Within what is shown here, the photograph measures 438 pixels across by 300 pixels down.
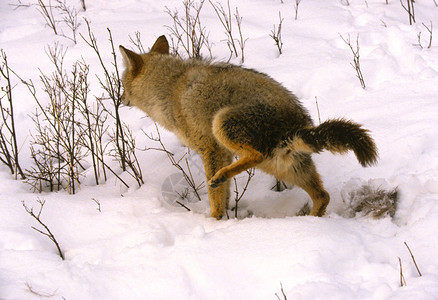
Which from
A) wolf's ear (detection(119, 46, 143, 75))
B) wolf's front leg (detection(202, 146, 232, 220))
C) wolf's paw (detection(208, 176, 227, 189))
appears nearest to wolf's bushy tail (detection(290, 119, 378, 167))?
wolf's paw (detection(208, 176, 227, 189))

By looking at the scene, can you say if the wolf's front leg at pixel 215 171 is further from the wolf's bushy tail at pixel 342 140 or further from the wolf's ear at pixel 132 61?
the wolf's ear at pixel 132 61

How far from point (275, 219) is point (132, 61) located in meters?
2.32

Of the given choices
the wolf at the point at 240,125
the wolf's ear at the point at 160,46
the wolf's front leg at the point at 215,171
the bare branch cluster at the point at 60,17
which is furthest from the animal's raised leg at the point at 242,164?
the bare branch cluster at the point at 60,17

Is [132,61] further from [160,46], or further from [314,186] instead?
[314,186]

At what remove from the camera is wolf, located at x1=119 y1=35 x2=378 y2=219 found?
3043mm

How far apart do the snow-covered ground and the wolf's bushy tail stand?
1.98 ft

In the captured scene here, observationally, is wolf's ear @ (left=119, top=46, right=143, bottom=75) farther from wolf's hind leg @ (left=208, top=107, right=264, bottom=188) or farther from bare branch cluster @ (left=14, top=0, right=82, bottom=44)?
bare branch cluster @ (left=14, top=0, right=82, bottom=44)

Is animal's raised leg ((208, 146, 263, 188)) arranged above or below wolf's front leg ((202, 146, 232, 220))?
above

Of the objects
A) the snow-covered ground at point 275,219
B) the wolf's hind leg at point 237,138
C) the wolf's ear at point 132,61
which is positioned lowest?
the snow-covered ground at point 275,219

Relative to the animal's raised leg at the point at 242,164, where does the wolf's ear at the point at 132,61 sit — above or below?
above

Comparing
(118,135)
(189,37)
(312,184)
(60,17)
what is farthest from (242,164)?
(60,17)

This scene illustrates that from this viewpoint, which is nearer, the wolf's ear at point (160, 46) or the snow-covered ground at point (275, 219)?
the snow-covered ground at point (275, 219)

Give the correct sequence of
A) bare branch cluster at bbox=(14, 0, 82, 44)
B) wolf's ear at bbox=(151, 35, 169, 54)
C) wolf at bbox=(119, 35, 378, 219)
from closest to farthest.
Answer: wolf at bbox=(119, 35, 378, 219) → wolf's ear at bbox=(151, 35, 169, 54) → bare branch cluster at bbox=(14, 0, 82, 44)

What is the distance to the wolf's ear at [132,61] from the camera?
4160 mm
